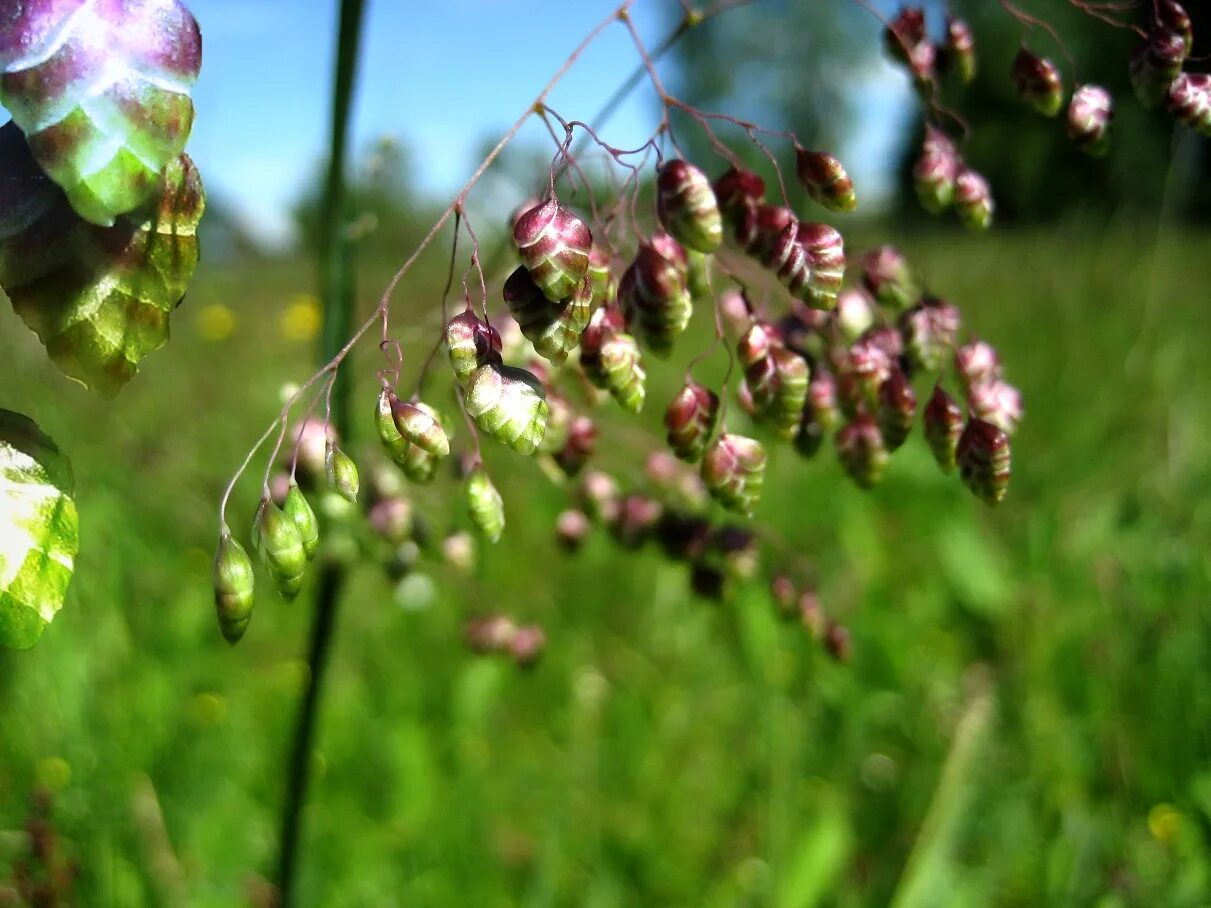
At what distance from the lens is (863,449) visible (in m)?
0.76

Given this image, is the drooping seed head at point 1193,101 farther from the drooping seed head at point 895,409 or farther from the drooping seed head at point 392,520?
the drooping seed head at point 392,520

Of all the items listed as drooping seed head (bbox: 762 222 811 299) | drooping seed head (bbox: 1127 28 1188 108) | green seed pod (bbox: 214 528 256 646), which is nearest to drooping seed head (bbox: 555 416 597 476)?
drooping seed head (bbox: 762 222 811 299)

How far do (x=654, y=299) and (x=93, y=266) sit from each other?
0.31m

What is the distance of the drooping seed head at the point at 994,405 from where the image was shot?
2.39ft

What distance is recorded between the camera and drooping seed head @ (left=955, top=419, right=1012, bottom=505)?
65 cm

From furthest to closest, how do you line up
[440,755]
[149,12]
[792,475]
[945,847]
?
1. [792,475]
2. [440,755]
3. [945,847]
4. [149,12]

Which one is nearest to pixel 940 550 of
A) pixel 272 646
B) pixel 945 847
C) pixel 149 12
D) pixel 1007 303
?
pixel 945 847

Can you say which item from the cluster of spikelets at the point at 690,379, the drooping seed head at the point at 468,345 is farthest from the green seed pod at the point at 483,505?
the drooping seed head at the point at 468,345

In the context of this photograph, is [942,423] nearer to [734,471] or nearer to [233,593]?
[734,471]

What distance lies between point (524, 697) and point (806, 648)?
24.9 inches

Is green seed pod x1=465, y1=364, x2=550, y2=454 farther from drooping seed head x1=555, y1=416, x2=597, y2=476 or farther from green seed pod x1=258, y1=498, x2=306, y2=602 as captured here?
drooping seed head x1=555, y1=416, x2=597, y2=476

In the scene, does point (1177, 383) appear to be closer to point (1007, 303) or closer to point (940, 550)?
point (1007, 303)

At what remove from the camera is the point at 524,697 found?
2.20m

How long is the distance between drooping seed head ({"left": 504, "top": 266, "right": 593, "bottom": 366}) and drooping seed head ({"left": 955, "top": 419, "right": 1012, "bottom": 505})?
296mm
